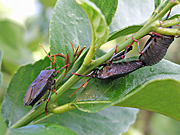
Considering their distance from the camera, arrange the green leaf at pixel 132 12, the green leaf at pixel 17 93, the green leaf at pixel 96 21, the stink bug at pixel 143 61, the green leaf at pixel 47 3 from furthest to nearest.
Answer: the green leaf at pixel 47 3 → the green leaf at pixel 132 12 → the green leaf at pixel 17 93 → the stink bug at pixel 143 61 → the green leaf at pixel 96 21

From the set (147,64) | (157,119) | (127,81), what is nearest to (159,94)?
(127,81)

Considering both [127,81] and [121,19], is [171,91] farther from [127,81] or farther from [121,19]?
[121,19]

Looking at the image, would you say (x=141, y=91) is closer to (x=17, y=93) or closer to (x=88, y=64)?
(x=88, y=64)

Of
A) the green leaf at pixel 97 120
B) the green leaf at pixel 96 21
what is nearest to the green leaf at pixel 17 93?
the green leaf at pixel 97 120

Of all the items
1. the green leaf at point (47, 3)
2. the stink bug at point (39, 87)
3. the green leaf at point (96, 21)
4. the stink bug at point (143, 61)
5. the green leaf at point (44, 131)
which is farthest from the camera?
the green leaf at point (47, 3)

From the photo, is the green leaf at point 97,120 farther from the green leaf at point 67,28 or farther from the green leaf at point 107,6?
the green leaf at point 107,6

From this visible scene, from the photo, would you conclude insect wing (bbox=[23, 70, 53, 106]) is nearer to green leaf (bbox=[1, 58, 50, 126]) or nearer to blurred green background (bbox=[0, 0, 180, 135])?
green leaf (bbox=[1, 58, 50, 126])
